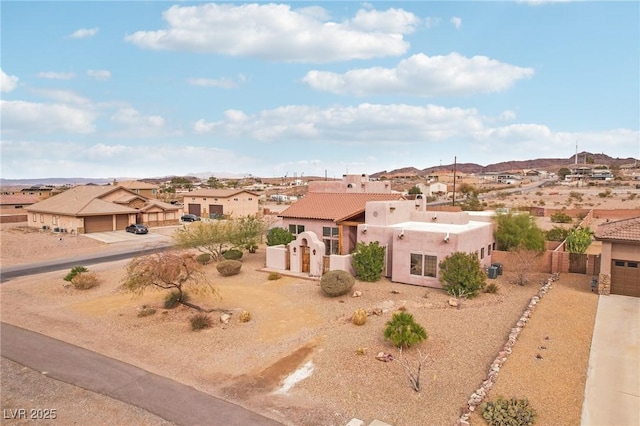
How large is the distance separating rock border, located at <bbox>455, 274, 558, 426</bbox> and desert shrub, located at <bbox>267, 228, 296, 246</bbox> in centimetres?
1790

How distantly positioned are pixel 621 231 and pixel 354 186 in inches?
748

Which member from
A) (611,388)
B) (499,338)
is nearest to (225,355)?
(499,338)

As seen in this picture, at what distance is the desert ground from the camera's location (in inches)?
508

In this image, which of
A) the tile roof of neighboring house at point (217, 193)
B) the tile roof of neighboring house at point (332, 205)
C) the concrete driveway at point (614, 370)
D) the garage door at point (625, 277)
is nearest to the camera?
the concrete driveway at point (614, 370)

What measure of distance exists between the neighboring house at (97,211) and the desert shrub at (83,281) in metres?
24.0

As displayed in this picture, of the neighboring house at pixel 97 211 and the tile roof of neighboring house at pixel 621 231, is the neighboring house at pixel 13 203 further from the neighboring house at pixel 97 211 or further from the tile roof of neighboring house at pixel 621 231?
the tile roof of neighboring house at pixel 621 231

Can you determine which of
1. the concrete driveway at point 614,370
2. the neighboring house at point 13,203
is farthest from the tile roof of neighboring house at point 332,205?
the neighboring house at point 13,203

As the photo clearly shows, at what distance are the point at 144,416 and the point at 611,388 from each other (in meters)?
14.0

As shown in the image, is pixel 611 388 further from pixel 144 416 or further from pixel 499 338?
pixel 144 416

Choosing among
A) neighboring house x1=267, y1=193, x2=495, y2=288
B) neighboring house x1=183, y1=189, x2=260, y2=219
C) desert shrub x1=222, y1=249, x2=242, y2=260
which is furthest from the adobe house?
neighboring house x1=183, y1=189, x2=260, y2=219

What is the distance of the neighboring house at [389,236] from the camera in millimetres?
25359

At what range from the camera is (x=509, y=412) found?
37.8 ft

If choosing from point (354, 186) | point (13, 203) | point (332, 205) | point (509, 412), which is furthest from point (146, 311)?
point (13, 203)

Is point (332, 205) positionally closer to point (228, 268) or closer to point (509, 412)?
point (228, 268)
